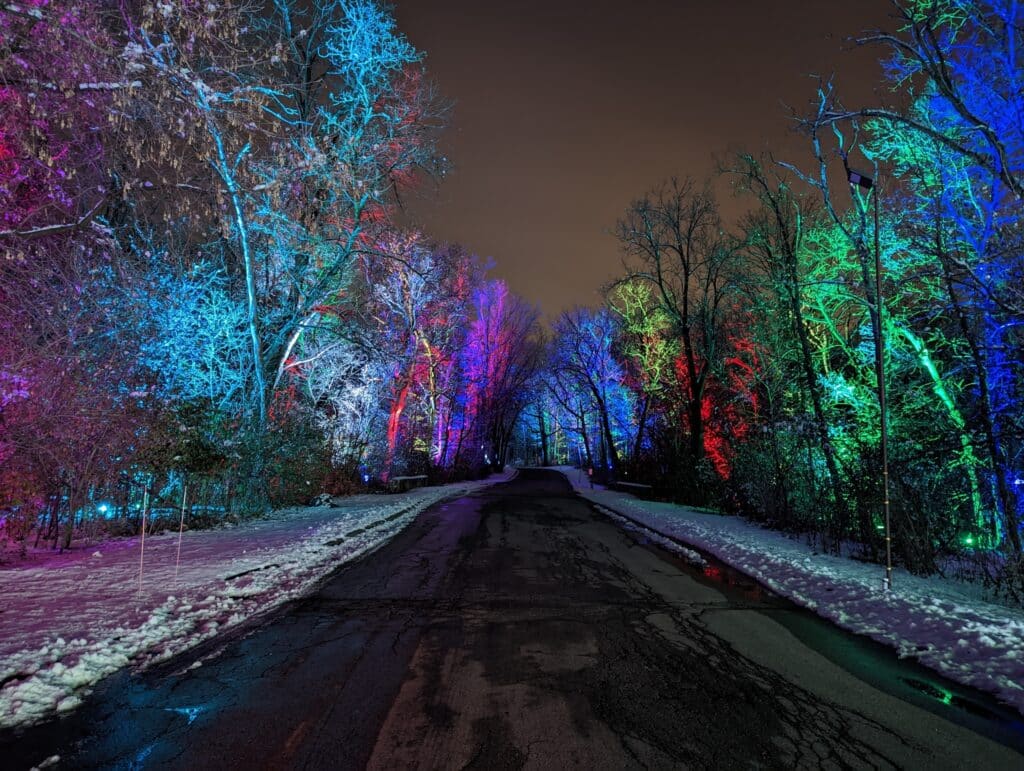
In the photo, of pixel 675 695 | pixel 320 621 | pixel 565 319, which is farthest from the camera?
pixel 565 319

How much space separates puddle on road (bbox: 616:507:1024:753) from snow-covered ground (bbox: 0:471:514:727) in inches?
237

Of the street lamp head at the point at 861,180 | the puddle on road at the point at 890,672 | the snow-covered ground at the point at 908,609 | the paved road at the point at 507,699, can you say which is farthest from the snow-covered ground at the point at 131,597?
the street lamp head at the point at 861,180

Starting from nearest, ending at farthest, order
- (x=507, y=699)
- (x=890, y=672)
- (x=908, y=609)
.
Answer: (x=507, y=699), (x=890, y=672), (x=908, y=609)

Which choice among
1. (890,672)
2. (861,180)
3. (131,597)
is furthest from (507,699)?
(861,180)

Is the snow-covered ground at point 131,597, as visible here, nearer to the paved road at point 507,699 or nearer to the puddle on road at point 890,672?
the paved road at point 507,699

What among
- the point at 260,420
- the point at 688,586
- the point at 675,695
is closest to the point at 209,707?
the point at 675,695

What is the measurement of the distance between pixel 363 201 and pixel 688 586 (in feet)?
47.3

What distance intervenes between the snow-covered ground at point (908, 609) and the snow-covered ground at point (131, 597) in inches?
267

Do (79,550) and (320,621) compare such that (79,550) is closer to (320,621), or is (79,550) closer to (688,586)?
(320,621)

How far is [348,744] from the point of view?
11.7 ft

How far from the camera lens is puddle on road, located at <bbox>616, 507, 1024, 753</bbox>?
4043 millimetres

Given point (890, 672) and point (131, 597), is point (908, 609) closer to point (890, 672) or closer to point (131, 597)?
point (890, 672)

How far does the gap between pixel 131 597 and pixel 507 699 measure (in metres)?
5.30

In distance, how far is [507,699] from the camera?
423 cm
